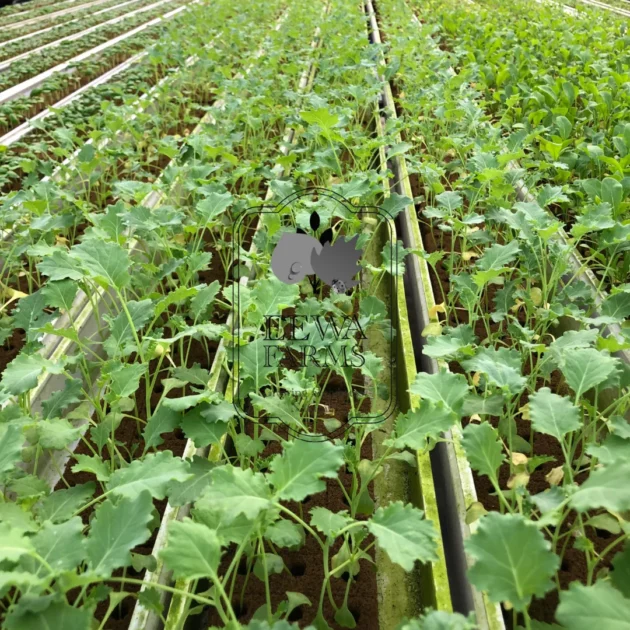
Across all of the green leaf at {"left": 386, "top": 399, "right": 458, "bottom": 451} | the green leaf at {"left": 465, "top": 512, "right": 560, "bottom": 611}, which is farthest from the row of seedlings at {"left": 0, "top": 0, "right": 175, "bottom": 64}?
the green leaf at {"left": 465, "top": 512, "right": 560, "bottom": 611}

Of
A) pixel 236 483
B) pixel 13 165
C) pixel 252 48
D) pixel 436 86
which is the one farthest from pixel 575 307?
pixel 252 48

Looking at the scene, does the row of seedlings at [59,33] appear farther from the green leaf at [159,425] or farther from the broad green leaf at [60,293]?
the green leaf at [159,425]

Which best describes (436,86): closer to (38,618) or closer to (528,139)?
(528,139)

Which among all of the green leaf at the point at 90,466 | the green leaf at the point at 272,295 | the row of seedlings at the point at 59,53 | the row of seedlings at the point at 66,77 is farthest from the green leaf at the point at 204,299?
the row of seedlings at the point at 59,53

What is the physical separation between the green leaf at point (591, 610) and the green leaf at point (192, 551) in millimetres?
391

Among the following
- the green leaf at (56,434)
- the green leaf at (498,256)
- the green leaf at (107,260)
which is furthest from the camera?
the green leaf at (498,256)

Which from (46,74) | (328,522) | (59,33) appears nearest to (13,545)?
(328,522)

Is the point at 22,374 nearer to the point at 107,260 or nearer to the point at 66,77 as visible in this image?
the point at 107,260

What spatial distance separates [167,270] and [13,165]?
147 centimetres

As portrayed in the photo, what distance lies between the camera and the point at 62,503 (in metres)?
0.92

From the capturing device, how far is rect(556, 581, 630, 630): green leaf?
1.91 ft

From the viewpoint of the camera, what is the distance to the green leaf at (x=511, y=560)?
63 cm

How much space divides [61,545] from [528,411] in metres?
0.87

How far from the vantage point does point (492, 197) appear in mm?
1714
